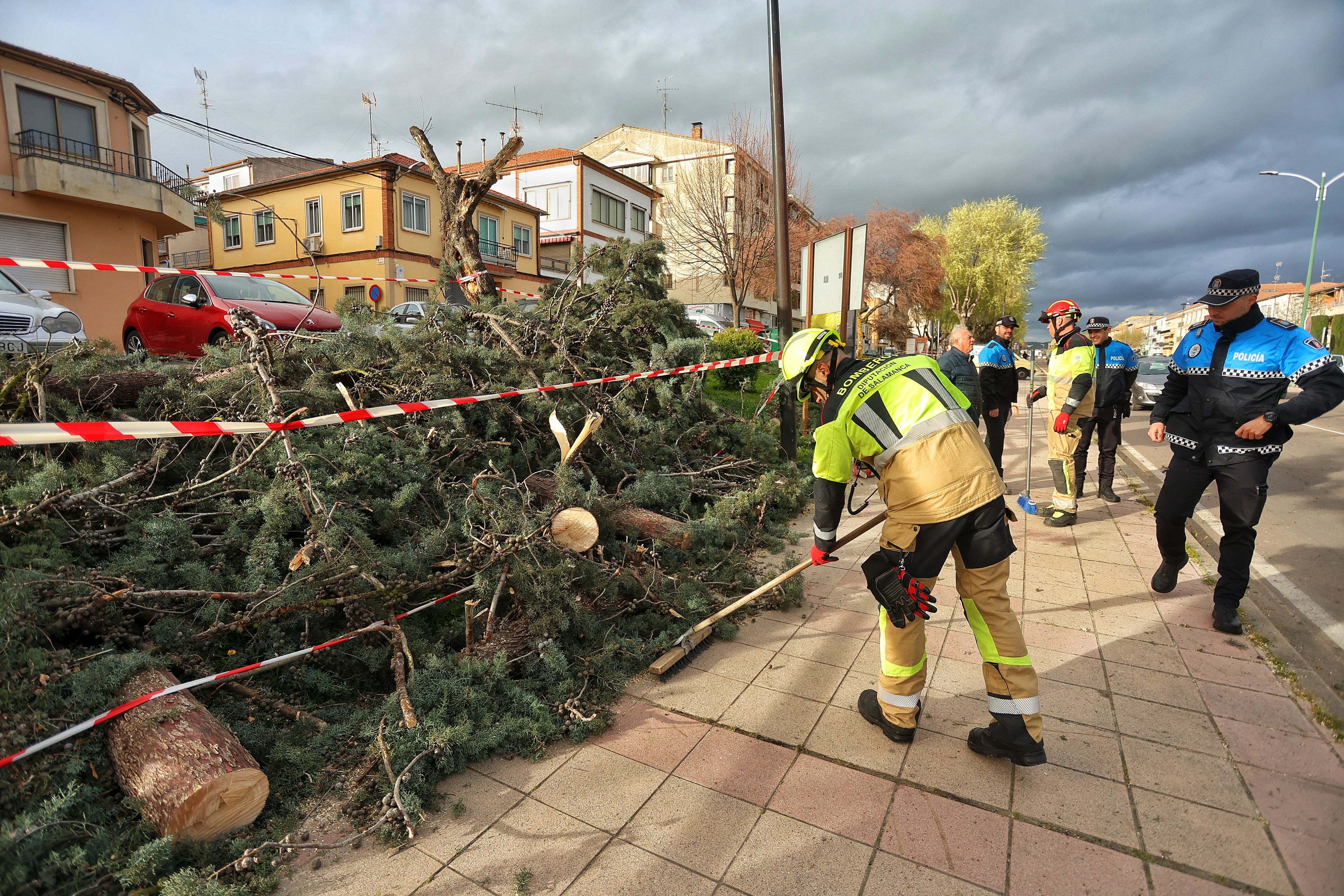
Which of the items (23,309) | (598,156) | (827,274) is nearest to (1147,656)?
(827,274)

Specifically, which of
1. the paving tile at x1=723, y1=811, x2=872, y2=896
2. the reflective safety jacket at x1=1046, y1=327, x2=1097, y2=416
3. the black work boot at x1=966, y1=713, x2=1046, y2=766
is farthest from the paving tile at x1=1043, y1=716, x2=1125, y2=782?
the reflective safety jacket at x1=1046, y1=327, x2=1097, y2=416

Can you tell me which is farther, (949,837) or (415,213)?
(415,213)

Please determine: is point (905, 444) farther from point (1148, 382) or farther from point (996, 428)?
point (1148, 382)

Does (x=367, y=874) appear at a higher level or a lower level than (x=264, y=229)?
lower

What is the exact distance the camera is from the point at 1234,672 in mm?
3531

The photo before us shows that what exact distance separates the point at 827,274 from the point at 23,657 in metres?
7.20

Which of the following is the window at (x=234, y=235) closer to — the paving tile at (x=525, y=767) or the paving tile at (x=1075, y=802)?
the paving tile at (x=525, y=767)

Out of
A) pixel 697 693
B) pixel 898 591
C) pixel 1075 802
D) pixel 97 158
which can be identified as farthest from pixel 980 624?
pixel 97 158

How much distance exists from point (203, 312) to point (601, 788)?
958cm

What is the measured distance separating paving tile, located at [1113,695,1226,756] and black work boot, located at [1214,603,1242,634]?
117 centimetres

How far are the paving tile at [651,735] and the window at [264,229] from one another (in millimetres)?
29734

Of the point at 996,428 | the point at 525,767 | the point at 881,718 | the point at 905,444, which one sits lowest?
the point at 525,767

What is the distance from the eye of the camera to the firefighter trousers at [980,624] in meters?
2.74

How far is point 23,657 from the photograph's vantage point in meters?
2.46
